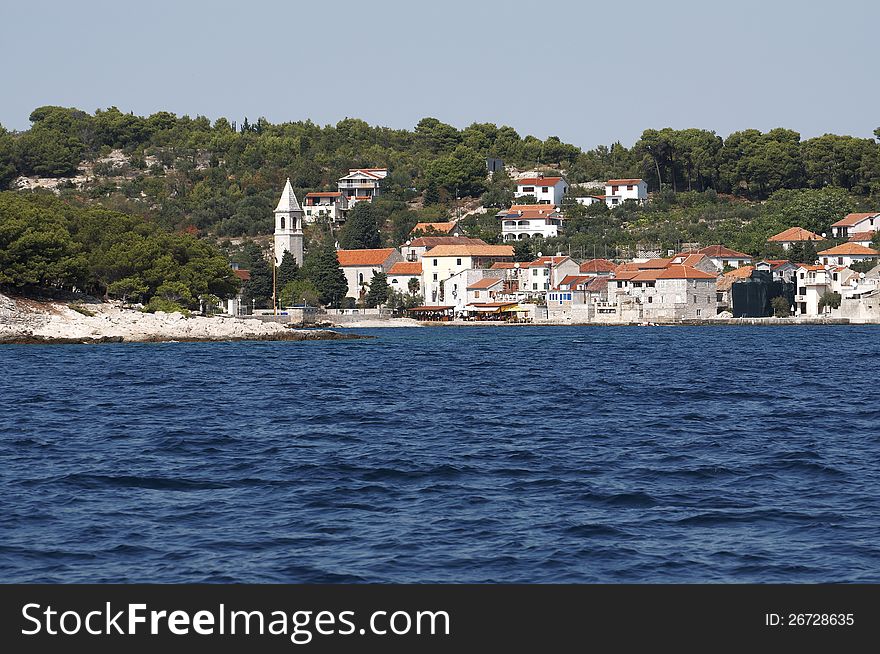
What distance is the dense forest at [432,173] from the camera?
414 feet

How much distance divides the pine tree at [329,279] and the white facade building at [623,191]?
4003cm

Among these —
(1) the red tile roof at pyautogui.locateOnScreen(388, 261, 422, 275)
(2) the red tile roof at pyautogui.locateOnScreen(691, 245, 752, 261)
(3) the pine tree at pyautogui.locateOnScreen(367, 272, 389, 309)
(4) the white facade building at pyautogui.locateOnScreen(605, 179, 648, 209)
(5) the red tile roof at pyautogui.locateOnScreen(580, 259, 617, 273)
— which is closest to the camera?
(5) the red tile roof at pyautogui.locateOnScreen(580, 259, 617, 273)

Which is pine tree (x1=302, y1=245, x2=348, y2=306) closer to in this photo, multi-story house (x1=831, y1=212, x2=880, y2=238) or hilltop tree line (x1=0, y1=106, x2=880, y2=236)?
hilltop tree line (x1=0, y1=106, x2=880, y2=236)

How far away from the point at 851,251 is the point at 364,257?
4266 centimetres

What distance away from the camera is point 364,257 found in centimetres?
11450

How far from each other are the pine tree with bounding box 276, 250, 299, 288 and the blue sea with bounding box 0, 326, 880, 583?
66.7 meters

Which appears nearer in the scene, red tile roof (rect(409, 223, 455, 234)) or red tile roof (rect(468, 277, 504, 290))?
red tile roof (rect(468, 277, 504, 290))

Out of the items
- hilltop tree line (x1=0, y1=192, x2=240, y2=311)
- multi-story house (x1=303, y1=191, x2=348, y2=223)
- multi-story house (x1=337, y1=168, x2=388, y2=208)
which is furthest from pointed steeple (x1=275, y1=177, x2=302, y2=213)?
hilltop tree line (x1=0, y1=192, x2=240, y2=311)

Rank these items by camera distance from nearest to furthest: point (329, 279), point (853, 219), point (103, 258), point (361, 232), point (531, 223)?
1. point (103, 258)
2. point (329, 279)
3. point (853, 219)
4. point (361, 232)
5. point (531, 223)

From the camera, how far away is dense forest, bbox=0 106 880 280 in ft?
414

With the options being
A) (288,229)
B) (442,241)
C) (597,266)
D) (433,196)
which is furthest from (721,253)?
(433,196)

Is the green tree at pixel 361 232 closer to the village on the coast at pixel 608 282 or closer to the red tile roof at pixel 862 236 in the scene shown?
the village on the coast at pixel 608 282

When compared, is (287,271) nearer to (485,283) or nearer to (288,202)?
(288,202)

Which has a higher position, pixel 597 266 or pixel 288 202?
pixel 288 202
